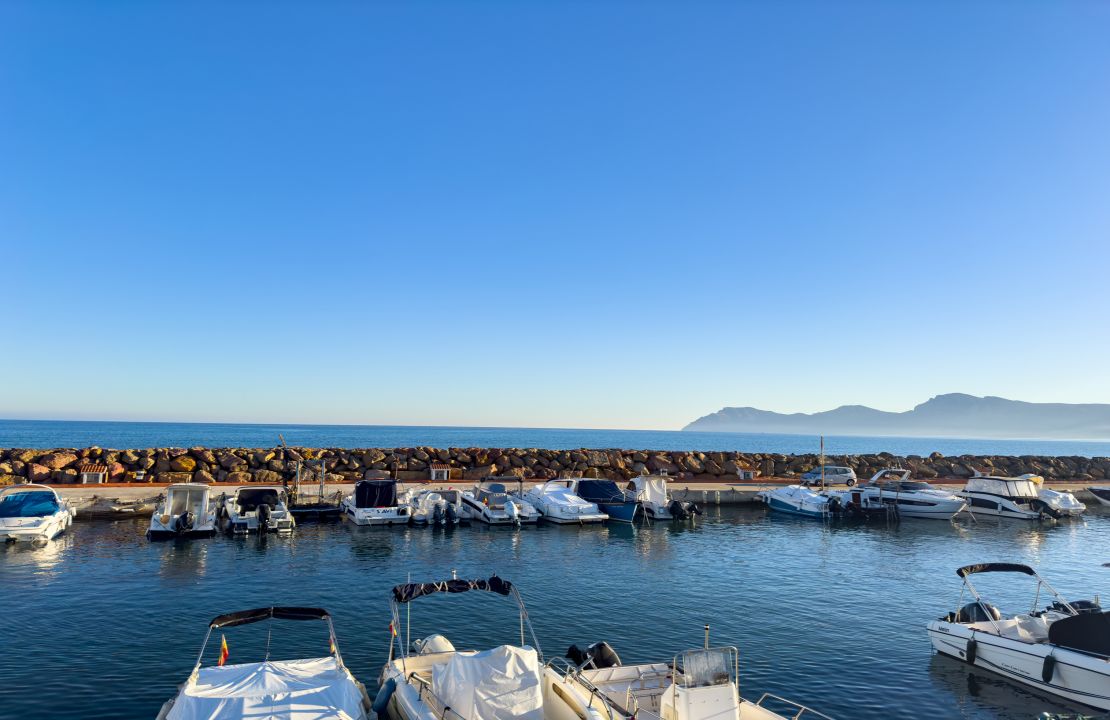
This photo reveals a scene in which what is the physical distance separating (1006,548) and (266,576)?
3816 cm

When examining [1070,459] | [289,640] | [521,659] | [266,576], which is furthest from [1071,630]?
[1070,459]

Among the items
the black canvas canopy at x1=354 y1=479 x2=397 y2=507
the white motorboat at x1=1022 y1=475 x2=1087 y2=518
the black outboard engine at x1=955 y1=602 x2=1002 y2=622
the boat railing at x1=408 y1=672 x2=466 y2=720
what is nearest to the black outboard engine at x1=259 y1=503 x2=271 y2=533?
the black canvas canopy at x1=354 y1=479 x2=397 y2=507

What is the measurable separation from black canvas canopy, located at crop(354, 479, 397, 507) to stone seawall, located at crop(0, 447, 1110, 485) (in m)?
9.51

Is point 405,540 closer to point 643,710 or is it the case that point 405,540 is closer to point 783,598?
point 783,598

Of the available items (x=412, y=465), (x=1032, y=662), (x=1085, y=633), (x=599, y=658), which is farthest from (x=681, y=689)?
(x=412, y=465)

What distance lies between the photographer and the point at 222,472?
54.0 metres

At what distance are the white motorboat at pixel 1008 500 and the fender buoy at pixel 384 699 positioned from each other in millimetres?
48053

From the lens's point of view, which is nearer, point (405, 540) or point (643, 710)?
point (643, 710)

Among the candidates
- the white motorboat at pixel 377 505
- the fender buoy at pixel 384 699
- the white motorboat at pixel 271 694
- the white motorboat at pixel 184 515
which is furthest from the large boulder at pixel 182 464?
the fender buoy at pixel 384 699

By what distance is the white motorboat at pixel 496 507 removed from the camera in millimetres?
38781

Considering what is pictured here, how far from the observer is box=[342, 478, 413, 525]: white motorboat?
1469 inches

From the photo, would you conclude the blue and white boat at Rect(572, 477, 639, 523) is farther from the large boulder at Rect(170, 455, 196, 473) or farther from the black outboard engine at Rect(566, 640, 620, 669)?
the large boulder at Rect(170, 455, 196, 473)

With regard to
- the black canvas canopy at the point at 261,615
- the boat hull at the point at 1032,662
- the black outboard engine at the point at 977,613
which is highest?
the black canvas canopy at the point at 261,615

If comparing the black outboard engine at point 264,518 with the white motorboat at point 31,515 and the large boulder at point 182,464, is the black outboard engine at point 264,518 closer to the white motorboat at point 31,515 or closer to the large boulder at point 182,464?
the white motorboat at point 31,515
